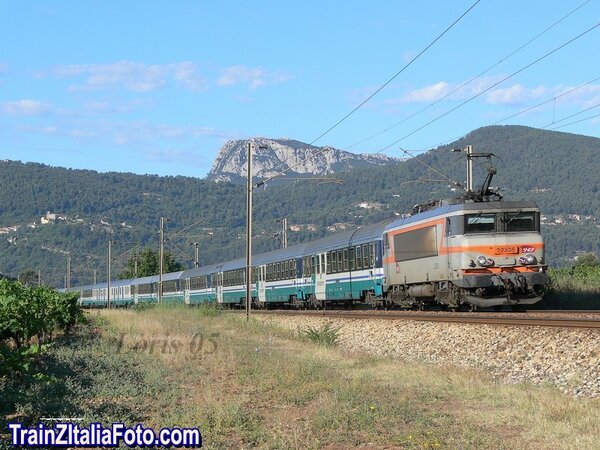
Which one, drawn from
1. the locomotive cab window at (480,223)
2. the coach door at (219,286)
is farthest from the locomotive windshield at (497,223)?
the coach door at (219,286)

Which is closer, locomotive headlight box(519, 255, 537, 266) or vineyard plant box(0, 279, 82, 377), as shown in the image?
vineyard plant box(0, 279, 82, 377)

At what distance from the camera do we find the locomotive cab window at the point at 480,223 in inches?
997

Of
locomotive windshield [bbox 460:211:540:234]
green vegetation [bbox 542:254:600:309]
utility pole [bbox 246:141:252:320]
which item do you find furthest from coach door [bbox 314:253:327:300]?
locomotive windshield [bbox 460:211:540:234]

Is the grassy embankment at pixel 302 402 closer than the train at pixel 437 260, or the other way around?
the grassy embankment at pixel 302 402

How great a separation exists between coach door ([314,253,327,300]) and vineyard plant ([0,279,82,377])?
1348 centimetres

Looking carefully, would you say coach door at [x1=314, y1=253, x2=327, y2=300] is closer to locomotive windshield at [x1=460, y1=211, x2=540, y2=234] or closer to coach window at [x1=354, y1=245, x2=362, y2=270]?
coach window at [x1=354, y1=245, x2=362, y2=270]

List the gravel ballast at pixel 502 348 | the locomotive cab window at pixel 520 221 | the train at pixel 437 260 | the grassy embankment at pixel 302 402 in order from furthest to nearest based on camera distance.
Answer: the locomotive cab window at pixel 520 221
the train at pixel 437 260
the gravel ballast at pixel 502 348
the grassy embankment at pixel 302 402

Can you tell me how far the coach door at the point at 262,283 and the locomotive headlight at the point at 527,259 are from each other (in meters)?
27.6

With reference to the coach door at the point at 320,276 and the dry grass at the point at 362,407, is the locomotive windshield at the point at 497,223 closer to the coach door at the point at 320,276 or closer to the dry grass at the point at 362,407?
the dry grass at the point at 362,407

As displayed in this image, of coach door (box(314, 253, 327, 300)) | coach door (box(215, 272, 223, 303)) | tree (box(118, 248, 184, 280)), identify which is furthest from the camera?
tree (box(118, 248, 184, 280))

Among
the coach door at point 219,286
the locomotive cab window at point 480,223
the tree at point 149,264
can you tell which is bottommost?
the coach door at point 219,286

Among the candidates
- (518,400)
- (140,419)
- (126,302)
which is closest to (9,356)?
(140,419)

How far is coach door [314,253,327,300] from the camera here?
135 feet

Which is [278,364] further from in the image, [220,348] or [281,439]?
[281,439]
